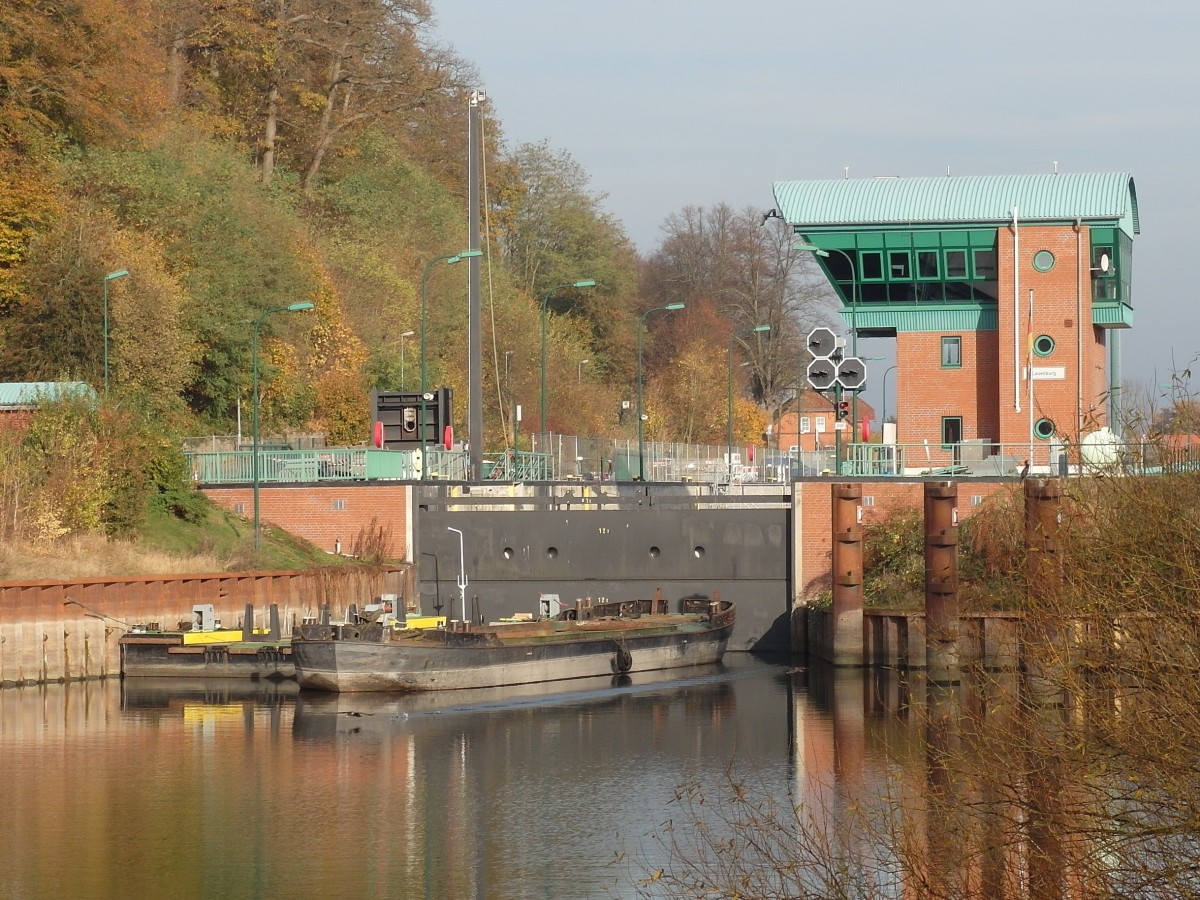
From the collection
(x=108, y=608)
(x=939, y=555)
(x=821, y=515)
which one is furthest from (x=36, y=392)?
(x=939, y=555)

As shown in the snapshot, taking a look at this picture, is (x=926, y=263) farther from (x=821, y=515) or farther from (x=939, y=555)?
(x=939, y=555)

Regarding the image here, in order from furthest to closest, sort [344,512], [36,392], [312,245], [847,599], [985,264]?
[312,245] → [985,264] → [344,512] → [36,392] → [847,599]

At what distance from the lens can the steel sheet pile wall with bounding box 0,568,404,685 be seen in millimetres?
42094

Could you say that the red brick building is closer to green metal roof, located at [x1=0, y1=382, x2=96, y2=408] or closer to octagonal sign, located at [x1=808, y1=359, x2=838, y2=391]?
octagonal sign, located at [x1=808, y1=359, x2=838, y2=391]

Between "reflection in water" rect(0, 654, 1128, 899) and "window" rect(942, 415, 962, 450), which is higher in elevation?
"window" rect(942, 415, 962, 450)

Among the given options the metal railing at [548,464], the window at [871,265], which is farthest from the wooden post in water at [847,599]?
the window at [871,265]

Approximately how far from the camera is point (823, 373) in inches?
1934

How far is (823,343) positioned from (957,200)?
9123 millimetres

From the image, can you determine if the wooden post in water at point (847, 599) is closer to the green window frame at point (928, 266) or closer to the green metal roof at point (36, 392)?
the green window frame at point (928, 266)

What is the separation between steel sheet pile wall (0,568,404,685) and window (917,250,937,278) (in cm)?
2101

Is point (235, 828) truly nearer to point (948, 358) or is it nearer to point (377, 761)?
point (377, 761)

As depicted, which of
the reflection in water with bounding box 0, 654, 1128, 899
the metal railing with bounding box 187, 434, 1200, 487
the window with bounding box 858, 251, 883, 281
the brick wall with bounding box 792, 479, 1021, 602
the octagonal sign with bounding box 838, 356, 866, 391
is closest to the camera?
the reflection in water with bounding box 0, 654, 1128, 899

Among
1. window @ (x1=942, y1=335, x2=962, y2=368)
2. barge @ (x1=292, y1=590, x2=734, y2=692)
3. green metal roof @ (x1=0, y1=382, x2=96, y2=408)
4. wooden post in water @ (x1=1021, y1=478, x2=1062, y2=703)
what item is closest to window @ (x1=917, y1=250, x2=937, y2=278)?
window @ (x1=942, y1=335, x2=962, y2=368)

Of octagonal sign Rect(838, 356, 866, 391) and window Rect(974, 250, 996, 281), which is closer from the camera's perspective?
octagonal sign Rect(838, 356, 866, 391)
